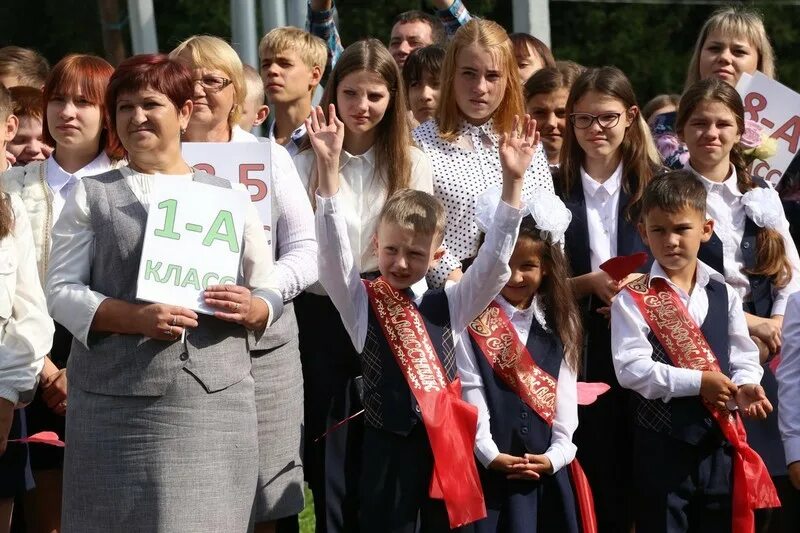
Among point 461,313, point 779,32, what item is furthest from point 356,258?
point 779,32

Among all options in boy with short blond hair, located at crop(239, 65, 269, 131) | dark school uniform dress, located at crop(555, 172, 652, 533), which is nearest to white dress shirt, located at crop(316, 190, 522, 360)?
dark school uniform dress, located at crop(555, 172, 652, 533)

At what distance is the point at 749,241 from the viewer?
5.48 metres

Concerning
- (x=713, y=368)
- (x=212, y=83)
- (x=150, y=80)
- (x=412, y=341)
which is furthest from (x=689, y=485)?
(x=150, y=80)

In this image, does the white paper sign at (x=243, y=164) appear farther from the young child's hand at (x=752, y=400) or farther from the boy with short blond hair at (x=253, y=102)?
the young child's hand at (x=752, y=400)

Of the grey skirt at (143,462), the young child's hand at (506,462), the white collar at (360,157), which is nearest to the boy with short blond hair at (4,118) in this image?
the grey skirt at (143,462)

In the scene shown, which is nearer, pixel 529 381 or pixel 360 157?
pixel 529 381

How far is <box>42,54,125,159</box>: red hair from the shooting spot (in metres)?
5.05

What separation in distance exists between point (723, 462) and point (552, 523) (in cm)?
66

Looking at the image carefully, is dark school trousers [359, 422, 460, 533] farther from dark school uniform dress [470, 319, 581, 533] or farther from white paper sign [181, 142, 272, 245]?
white paper sign [181, 142, 272, 245]

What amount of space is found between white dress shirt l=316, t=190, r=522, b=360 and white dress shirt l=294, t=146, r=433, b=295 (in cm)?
→ 37

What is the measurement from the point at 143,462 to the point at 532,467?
139 centimetres

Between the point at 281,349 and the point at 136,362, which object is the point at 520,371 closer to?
the point at 281,349

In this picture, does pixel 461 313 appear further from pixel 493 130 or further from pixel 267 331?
pixel 493 130

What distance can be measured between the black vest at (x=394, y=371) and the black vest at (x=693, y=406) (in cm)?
81
